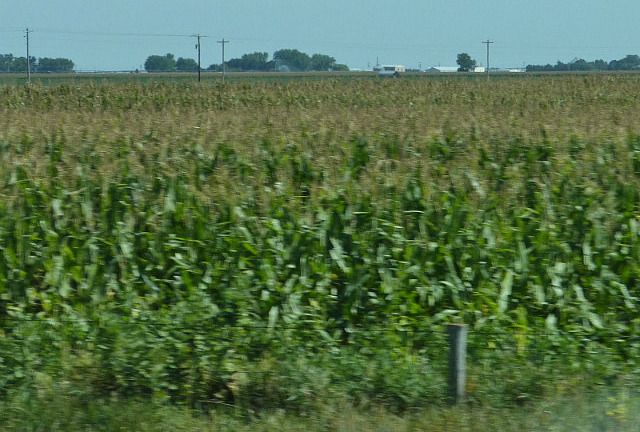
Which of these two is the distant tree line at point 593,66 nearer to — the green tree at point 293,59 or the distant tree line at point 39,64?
the green tree at point 293,59

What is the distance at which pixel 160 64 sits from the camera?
484ft

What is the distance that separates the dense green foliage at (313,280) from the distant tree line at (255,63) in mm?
136505

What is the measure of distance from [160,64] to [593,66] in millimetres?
77023

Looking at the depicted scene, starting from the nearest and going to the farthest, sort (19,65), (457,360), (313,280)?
(457,360) < (313,280) < (19,65)

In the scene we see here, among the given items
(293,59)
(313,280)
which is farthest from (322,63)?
(313,280)

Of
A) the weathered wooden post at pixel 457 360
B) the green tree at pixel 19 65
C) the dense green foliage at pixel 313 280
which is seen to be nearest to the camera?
the weathered wooden post at pixel 457 360

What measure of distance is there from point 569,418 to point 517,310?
194 cm

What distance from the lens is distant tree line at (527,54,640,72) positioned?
450ft

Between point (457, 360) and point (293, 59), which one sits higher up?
point (293, 59)

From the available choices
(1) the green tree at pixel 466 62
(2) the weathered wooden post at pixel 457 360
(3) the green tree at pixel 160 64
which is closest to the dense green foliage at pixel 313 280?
(2) the weathered wooden post at pixel 457 360

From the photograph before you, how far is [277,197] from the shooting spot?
314 inches

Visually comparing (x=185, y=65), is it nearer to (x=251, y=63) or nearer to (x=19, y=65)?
(x=251, y=63)

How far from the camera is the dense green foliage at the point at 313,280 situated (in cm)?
588

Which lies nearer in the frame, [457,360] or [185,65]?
[457,360]
